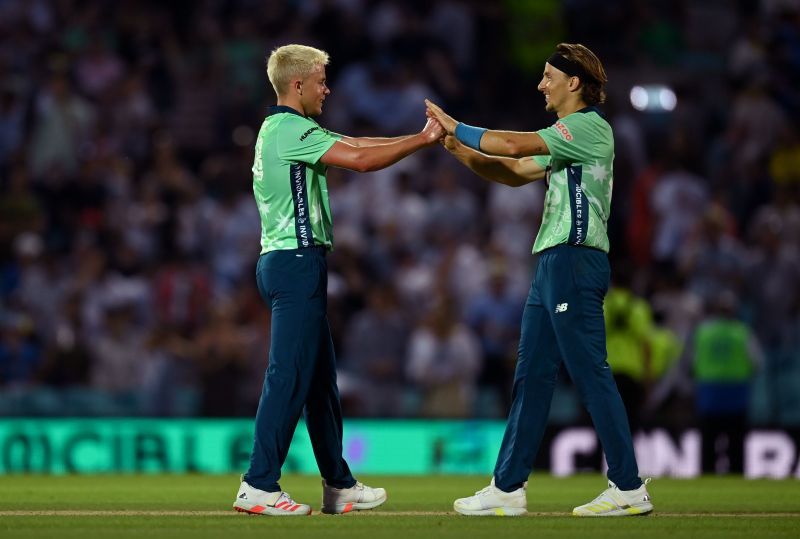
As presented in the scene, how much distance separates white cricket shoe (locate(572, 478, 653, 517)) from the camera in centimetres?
822

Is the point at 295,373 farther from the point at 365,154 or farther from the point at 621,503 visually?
the point at 621,503

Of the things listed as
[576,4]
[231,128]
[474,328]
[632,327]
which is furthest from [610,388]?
[576,4]

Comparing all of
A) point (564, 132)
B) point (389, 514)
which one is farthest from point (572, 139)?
point (389, 514)

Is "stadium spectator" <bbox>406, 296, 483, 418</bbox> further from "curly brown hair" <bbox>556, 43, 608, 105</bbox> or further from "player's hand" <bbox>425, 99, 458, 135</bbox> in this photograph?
"curly brown hair" <bbox>556, 43, 608, 105</bbox>

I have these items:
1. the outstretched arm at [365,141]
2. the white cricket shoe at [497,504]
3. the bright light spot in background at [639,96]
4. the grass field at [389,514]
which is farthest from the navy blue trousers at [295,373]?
the bright light spot in background at [639,96]

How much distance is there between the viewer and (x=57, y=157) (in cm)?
1802

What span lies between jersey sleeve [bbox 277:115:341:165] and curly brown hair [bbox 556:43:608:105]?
1363 mm

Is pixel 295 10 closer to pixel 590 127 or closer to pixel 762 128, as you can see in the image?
pixel 762 128

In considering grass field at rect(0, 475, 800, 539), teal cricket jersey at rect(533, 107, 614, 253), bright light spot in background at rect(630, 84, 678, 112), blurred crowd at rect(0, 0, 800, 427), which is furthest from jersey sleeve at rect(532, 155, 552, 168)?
bright light spot in background at rect(630, 84, 678, 112)

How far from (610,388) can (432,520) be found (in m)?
1.17

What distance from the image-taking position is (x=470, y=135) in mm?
8406

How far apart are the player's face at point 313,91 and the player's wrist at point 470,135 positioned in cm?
76

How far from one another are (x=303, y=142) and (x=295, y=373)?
1.25 m

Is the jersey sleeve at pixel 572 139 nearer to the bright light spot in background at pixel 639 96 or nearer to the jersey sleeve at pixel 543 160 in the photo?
the jersey sleeve at pixel 543 160
